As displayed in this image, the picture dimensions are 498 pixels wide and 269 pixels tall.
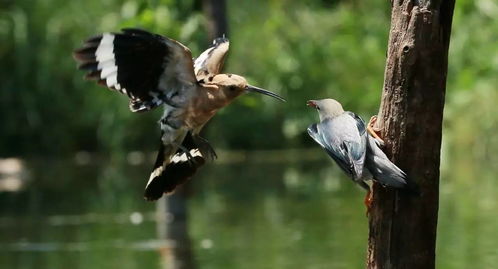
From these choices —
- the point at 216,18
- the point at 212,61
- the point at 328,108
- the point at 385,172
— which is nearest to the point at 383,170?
the point at 385,172

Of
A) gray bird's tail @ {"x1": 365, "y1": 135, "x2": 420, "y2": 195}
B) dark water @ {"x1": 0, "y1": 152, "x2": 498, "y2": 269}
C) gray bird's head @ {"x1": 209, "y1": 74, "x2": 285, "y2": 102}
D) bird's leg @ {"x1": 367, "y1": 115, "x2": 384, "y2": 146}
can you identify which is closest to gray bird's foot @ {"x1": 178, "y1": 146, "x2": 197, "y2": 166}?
gray bird's head @ {"x1": 209, "y1": 74, "x2": 285, "y2": 102}

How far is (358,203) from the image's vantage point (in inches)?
428

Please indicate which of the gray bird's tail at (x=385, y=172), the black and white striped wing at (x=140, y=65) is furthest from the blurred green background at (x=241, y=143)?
the gray bird's tail at (x=385, y=172)

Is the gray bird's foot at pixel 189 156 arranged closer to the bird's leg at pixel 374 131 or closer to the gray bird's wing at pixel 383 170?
the bird's leg at pixel 374 131

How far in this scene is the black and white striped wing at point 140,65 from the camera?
4.81 m

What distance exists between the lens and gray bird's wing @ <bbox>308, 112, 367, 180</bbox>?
4.25 meters

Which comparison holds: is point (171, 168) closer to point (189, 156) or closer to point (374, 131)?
point (189, 156)

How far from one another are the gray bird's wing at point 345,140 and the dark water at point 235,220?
335cm

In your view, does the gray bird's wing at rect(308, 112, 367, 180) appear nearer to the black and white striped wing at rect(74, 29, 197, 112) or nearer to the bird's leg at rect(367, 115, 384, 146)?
the bird's leg at rect(367, 115, 384, 146)

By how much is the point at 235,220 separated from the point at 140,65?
5.39 meters

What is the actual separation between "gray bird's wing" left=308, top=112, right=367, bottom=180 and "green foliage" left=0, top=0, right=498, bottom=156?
33.6 ft

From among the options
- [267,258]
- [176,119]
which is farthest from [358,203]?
[176,119]

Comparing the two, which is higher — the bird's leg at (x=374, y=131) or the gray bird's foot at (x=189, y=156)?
the bird's leg at (x=374, y=131)

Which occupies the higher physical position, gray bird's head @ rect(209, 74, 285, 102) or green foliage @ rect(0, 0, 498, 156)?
green foliage @ rect(0, 0, 498, 156)
